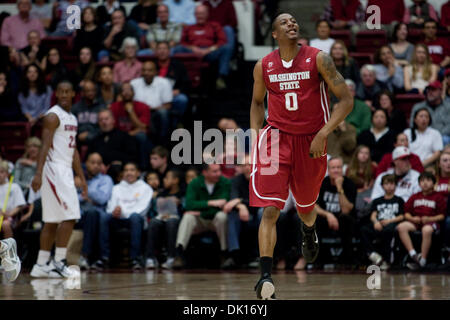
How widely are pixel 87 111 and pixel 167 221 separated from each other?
2705 mm

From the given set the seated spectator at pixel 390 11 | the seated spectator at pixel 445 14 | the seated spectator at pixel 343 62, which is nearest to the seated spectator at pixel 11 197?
the seated spectator at pixel 343 62

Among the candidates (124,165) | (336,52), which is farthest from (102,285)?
(336,52)

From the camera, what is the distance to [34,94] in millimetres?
13445

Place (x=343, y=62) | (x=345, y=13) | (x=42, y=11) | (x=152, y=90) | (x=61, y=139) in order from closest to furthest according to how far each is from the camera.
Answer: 1. (x=61, y=139)
2. (x=343, y=62)
3. (x=152, y=90)
4. (x=345, y=13)
5. (x=42, y=11)

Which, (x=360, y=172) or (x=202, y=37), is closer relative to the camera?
(x=360, y=172)

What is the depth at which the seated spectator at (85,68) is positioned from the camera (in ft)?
44.1

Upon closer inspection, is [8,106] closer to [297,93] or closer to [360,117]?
[360,117]

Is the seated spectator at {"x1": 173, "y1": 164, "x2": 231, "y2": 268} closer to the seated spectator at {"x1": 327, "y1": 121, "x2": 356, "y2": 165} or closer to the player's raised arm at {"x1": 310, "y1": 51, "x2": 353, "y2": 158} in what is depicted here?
the seated spectator at {"x1": 327, "y1": 121, "x2": 356, "y2": 165}

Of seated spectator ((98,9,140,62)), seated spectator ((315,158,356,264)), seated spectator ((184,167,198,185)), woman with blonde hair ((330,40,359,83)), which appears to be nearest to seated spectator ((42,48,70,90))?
seated spectator ((98,9,140,62))

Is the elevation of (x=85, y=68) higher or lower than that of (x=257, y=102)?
higher

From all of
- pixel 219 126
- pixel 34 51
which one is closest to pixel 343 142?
pixel 219 126

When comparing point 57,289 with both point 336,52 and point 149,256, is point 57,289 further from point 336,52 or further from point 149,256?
point 336,52

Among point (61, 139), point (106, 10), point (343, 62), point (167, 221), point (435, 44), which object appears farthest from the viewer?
point (106, 10)

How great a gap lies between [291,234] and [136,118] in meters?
3.13
